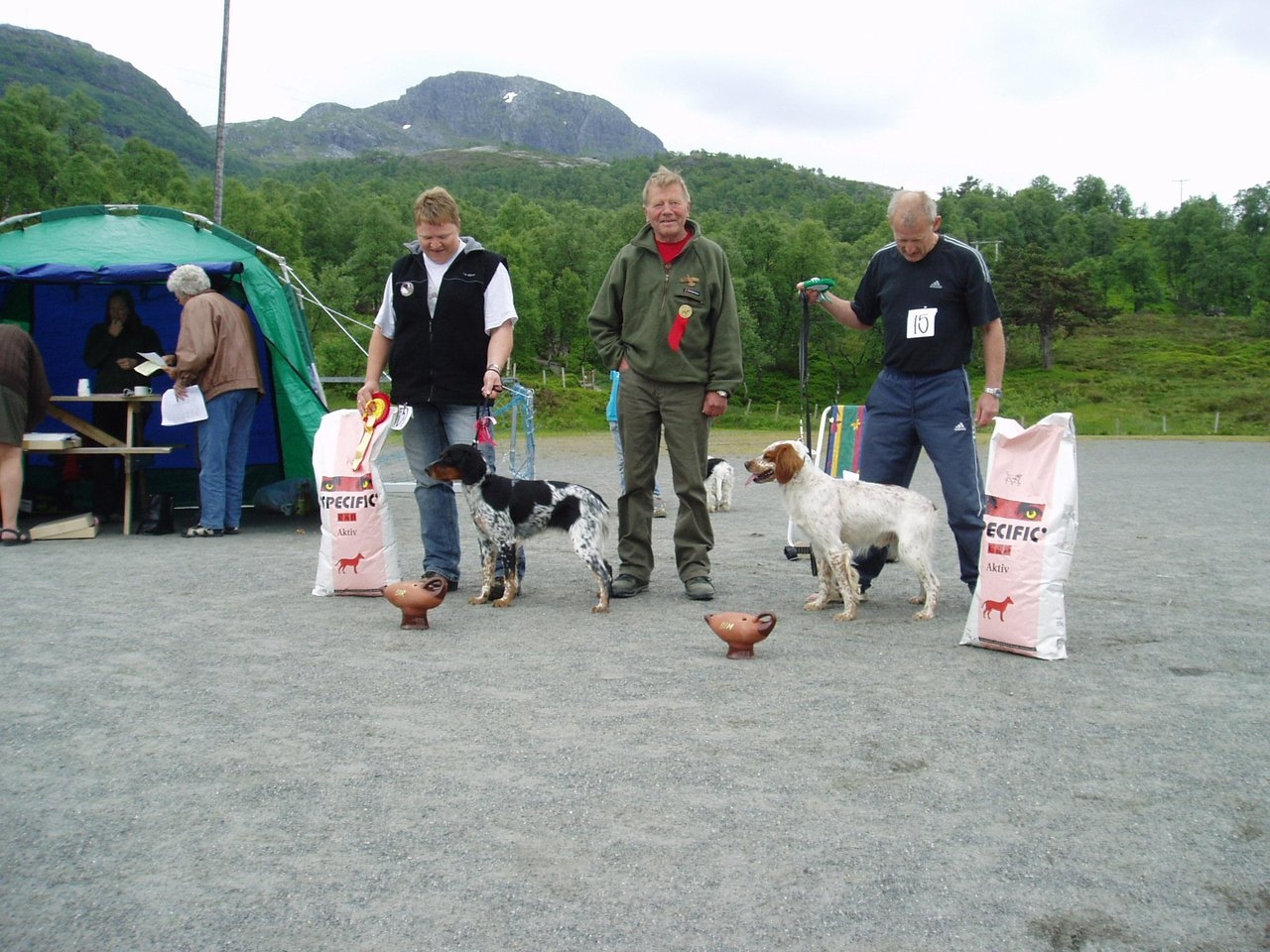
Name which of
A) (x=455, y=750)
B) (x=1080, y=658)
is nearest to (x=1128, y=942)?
(x=455, y=750)

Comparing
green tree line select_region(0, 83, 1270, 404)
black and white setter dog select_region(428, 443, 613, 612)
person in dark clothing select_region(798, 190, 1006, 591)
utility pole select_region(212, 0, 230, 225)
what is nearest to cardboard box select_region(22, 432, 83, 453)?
black and white setter dog select_region(428, 443, 613, 612)

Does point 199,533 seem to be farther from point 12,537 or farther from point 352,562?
point 352,562

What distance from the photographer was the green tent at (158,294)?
8.94 m

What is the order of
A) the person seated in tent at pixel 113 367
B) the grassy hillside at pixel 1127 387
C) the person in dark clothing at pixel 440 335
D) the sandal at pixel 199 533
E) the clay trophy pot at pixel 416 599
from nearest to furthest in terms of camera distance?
the clay trophy pot at pixel 416 599
the person in dark clothing at pixel 440 335
the sandal at pixel 199 533
the person seated in tent at pixel 113 367
the grassy hillside at pixel 1127 387

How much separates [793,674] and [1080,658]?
133cm

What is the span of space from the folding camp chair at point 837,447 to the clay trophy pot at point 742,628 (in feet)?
10.1

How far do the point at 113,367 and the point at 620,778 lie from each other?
7.67 m

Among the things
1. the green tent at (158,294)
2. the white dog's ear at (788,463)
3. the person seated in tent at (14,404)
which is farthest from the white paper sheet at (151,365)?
the white dog's ear at (788,463)

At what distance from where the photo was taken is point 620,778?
3.34 m

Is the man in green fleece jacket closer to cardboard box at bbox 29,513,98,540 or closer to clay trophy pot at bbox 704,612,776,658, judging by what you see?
clay trophy pot at bbox 704,612,776,658

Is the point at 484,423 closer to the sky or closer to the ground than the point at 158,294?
closer to the ground

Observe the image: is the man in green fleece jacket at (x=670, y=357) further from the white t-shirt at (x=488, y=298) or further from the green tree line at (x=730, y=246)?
the green tree line at (x=730, y=246)

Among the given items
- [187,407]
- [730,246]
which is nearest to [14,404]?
[187,407]

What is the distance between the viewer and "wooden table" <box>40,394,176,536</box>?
883 centimetres
